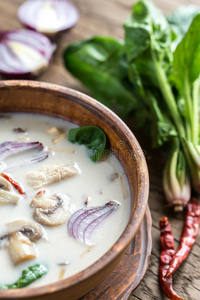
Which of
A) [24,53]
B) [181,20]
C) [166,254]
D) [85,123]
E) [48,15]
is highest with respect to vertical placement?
[181,20]

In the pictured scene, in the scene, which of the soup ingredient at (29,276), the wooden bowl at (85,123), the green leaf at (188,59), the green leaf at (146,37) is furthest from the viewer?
the green leaf at (146,37)

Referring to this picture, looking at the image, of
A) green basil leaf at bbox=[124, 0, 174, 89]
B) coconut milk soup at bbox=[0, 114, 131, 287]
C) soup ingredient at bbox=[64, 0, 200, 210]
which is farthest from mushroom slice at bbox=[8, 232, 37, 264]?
green basil leaf at bbox=[124, 0, 174, 89]

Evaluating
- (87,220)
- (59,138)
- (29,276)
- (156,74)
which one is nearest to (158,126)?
(156,74)

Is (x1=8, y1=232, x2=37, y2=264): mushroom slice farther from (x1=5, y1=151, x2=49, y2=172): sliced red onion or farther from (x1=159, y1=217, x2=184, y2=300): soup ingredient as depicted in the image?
(x1=159, y1=217, x2=184, y2=300): soup ingredient

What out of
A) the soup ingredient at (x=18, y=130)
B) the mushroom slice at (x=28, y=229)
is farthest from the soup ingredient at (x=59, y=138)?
the mushroom slice at (x=28, y=229)

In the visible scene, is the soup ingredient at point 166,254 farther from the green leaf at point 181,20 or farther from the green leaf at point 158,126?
the green leaf at point 181,20

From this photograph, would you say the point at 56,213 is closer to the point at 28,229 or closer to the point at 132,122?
the point at 28,229
